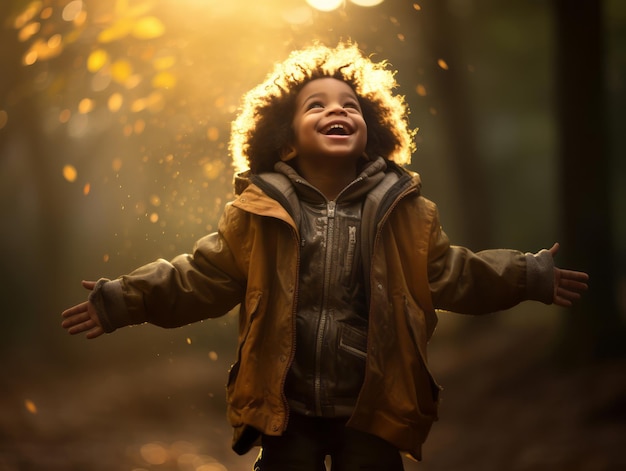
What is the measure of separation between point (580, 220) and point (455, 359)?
323cm

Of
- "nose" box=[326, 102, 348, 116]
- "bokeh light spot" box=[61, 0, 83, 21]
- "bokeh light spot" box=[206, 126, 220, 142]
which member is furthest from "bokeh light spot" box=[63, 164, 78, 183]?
"nose" box=[326, 102, 348, 116]

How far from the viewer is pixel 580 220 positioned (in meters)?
6.35

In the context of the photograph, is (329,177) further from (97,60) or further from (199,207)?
(97,60)

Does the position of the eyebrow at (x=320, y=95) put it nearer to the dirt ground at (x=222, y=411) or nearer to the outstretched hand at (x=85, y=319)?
the outstretched hand at (x=85, y=319)

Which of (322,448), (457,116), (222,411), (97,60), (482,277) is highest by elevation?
(97,60)

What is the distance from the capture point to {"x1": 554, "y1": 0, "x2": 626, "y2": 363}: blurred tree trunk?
627 cm

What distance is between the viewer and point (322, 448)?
3133 millimetres

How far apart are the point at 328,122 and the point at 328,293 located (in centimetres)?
71

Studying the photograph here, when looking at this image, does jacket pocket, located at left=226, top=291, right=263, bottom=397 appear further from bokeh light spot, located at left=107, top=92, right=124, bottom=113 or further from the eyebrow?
bokeh light spot, located at left=107, top=92, right=124, bottom=113

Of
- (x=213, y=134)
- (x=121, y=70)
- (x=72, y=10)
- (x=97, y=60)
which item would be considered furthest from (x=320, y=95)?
(x=97, y=60)

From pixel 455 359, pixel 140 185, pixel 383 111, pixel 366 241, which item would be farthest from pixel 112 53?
pixel 455 359

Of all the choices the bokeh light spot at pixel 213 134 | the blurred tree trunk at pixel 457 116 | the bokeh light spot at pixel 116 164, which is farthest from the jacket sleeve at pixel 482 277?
the blurred tree trunk at pixel 457 116

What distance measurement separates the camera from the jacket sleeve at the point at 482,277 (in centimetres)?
327

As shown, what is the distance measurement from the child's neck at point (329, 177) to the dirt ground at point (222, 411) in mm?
2910
